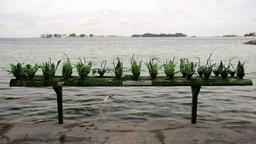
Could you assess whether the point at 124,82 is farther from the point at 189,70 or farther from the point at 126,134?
the point at 189,70

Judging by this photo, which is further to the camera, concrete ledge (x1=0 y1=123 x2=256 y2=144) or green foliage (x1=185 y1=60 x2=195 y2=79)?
green foliage (x1=185 y1=60 x2=195 y2=79)

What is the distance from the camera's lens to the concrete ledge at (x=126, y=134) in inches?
258

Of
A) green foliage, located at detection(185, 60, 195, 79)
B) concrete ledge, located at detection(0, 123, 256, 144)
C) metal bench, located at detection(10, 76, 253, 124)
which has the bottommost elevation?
concrete ledge, located at detection(0, 123, 256, 144)

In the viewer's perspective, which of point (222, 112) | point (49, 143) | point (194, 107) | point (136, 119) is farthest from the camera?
point (222, 112)

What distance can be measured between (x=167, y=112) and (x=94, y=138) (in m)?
6.67

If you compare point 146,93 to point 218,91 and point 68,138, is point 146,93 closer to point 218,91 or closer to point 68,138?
point 218,91

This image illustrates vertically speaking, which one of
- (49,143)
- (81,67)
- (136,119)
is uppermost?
(81,67)

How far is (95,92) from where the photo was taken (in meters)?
18.3

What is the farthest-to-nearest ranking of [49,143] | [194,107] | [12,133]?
1. [194,107]
2. [12,133]
3. [49,143]

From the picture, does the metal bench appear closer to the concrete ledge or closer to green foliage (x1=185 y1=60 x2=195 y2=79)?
green foliage (x1=185 y1=60 x2=195 y2=79)

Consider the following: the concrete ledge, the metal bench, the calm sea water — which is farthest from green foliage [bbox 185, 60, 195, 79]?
the calm sea water

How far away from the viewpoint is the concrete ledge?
654 centimetres

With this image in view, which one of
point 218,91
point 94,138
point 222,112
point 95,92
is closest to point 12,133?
point 94,138

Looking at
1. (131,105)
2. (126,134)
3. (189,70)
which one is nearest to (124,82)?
(126,134)
